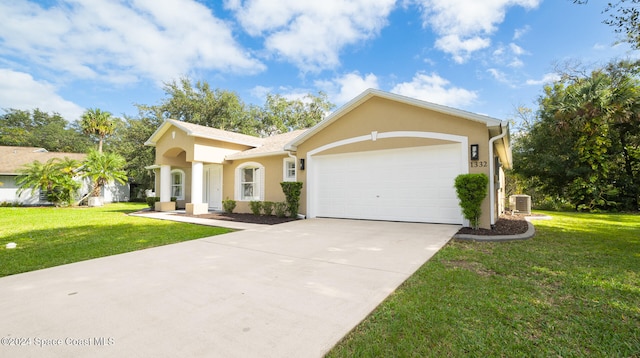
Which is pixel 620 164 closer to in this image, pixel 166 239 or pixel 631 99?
pixel 631 99

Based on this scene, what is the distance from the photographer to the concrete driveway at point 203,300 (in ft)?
7.29

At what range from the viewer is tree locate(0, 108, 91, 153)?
33.7m

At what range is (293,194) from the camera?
35.0 ft

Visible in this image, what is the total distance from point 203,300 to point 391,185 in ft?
23.4

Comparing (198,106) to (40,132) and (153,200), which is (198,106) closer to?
(153,200)

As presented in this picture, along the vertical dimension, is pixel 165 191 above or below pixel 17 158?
below

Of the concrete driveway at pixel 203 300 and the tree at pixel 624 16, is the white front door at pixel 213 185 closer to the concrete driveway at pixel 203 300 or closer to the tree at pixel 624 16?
the concrete driveway at pixel 203 300

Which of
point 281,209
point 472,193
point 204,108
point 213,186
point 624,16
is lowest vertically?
point 281,209

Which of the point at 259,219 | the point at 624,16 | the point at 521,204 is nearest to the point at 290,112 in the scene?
the point at 259,219

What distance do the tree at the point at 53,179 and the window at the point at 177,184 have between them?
6.64 m

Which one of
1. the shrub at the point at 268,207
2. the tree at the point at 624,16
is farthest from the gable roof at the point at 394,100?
the tree at the point at 624,16

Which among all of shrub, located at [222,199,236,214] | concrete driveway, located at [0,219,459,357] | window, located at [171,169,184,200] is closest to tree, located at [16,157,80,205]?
window, located at [171,169,184,200]

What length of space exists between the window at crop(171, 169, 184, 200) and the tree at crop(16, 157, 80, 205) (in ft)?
21.8

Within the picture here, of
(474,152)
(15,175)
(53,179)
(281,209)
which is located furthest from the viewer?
(15,175)
